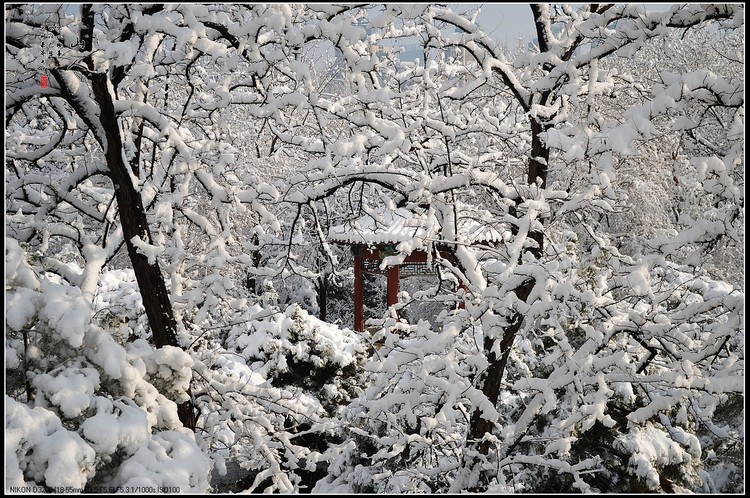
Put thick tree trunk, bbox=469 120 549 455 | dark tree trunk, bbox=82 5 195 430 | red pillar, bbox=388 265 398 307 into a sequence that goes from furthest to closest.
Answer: red pillar, bbox=388 265 398 307
thick tree trunk, bbox=469 120 549 455
dark tree trunk, bbox=82 5 195 430

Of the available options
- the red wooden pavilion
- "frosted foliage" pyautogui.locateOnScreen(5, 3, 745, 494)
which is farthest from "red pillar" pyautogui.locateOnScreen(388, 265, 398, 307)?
"frosted foliage" pyautogui.locateOnScreen(5, 3, 745, 494)

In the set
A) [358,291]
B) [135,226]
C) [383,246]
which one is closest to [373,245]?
[135,226]

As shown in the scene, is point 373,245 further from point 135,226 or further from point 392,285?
point 392,285

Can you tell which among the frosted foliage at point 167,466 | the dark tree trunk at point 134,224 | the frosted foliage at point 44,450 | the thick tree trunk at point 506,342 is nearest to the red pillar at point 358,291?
the thick tree trunk at point 506,342

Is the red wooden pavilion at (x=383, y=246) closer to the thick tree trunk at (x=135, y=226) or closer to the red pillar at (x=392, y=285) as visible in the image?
the red pillar at (x=392, y=285)

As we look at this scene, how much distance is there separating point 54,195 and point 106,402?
1.87 metres

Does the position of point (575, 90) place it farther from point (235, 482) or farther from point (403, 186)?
point (235, 482)

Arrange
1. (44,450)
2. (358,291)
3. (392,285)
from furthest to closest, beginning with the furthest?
(358,291), (392,285), (44,450)

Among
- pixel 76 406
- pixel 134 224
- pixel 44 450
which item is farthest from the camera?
pixel 134 224

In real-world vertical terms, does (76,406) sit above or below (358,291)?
above

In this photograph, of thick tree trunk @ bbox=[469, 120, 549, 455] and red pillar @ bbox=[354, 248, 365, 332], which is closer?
thick tree trunk @ bbox=[469, 120, 549, 455]

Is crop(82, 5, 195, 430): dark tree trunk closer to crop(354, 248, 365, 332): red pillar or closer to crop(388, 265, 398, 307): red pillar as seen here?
crop(388, 265, 398, 307): red pillar

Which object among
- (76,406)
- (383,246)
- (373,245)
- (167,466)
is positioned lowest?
(167,466)

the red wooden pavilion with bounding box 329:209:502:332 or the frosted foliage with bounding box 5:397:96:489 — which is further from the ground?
the red wooden pavilion with bounding box 329:209:502:332
